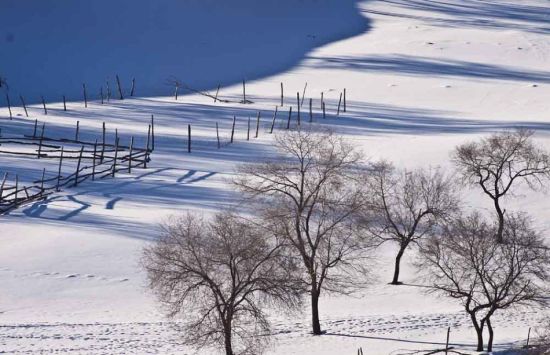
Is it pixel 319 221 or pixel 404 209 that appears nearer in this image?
pixel 319 221

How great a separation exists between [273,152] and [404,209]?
569 inches

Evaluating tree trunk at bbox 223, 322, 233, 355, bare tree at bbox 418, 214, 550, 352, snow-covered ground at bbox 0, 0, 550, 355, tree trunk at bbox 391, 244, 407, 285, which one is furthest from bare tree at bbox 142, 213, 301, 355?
tree trunk at bbox 391, 244, 407, 285

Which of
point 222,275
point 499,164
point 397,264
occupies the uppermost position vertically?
point 499,164

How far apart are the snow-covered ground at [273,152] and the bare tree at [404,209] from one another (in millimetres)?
944

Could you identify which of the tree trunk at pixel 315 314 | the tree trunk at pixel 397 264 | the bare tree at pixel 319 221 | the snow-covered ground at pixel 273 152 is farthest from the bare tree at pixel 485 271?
the tree trunk at pixel 315 314

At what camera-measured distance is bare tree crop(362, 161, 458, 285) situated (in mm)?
32156

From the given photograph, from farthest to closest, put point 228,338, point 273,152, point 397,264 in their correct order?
1. point 273,152
2. point 397,264
3. point 228,338

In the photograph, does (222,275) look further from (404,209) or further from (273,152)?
(273,152)

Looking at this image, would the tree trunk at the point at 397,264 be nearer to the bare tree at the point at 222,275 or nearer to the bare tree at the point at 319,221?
the bare tree at the point at 319,221

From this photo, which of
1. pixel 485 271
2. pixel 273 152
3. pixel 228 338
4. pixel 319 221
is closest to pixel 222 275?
pixel 228 338

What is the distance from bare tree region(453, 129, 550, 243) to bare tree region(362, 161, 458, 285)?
4.65 feet

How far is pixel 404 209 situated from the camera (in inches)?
1414

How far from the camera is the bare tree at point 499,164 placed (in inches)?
1426

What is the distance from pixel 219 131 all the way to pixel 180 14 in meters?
38.5
